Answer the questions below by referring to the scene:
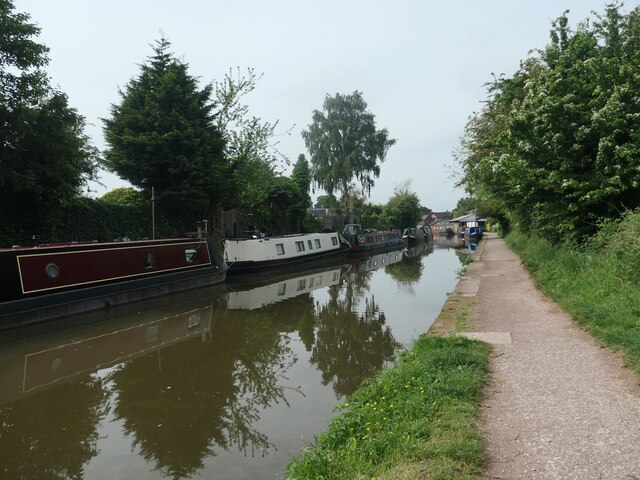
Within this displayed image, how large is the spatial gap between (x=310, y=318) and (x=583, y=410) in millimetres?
6852

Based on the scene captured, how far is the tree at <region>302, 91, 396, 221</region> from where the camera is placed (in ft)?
104

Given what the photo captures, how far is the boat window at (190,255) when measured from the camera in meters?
13.0

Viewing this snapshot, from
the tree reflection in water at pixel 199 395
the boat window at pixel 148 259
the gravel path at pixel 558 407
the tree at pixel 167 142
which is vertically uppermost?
the tree at pixel 167 142

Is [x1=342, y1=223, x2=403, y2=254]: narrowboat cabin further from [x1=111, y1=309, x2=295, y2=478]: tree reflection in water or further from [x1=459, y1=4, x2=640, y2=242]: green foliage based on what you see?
[x1=111, y1=309, x2=295, y2=478]: tree reflection in water

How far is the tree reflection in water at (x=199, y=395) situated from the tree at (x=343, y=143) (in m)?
24.5

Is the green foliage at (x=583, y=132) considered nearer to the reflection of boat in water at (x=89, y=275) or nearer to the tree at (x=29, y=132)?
the reflection of boat in water at (x=89, y=275)

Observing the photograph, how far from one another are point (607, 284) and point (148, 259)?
1009cm

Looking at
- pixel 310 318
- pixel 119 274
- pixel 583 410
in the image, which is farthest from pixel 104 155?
pixel 583 410

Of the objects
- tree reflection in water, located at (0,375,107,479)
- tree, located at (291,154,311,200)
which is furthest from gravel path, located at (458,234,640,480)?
tree, located at (291,154,311,200)

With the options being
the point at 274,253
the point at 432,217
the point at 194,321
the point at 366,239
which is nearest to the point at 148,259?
the point at 194,321

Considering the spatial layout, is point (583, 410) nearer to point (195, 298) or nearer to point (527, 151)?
point (527, 151)

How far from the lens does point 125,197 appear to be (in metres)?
17.6

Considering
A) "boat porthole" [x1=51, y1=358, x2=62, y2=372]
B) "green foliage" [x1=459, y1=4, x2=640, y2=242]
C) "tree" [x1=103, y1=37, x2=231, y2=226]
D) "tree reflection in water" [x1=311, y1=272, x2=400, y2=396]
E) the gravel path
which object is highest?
"tree" [x1=103, y1=37, x2=231, y2=226]

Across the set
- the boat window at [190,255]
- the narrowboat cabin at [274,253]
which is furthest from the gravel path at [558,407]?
the narrowboat cabin at [274,253]
